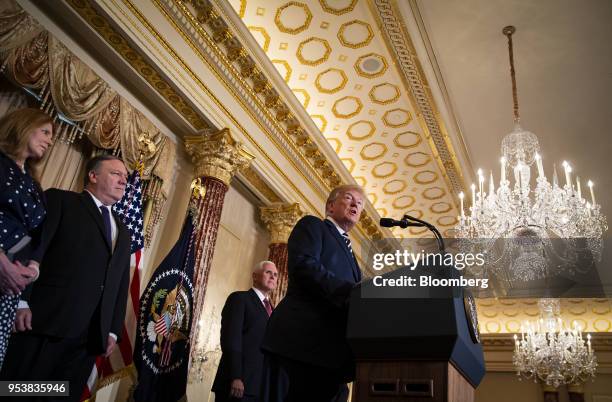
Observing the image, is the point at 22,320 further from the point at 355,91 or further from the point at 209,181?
the point at 355,91

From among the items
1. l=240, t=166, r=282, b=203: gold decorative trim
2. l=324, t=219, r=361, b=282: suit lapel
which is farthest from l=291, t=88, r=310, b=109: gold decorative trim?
l=324, t=219, r=361, b=282: suit lapel

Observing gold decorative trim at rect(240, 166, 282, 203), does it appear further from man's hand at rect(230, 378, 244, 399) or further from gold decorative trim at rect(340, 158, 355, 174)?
man's hand at rect(230, 378, 244, 399)

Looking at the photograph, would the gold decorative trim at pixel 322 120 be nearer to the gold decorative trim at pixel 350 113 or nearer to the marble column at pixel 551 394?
the gold decorative trim at pixel 350 113

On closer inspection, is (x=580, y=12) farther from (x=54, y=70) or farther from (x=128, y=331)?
(x=128, y=331)

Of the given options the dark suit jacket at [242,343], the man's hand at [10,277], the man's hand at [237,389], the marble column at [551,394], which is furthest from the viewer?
the marble column at [551,394]

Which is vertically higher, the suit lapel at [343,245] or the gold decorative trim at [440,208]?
the gold decorative trim at [440,208]

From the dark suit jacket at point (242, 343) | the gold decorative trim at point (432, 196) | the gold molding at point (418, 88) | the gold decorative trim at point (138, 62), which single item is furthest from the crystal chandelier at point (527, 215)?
the gold decorative trim at point (138, 62)

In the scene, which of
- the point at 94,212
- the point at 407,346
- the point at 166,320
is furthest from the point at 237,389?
the point at 407,346

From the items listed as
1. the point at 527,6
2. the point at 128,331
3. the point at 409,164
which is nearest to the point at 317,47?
the point at 527,6

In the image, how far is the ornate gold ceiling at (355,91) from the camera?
19.0ft

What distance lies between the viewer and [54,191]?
2660 mm

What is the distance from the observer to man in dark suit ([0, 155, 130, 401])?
2307 millimetres

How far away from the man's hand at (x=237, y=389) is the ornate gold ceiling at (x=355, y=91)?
4.12 m

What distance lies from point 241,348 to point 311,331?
1.89m
